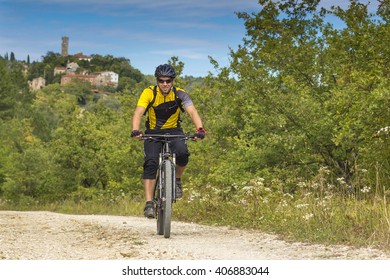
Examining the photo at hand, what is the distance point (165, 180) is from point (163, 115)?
3.03 ft

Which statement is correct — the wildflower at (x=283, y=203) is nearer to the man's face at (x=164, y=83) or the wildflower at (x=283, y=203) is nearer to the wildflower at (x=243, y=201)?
the wildflower at (x=243, y=201)

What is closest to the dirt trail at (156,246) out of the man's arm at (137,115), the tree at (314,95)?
the man's arm at (137,115)

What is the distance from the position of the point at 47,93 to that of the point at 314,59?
187 meters

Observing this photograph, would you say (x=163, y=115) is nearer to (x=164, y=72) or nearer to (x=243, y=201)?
(x=164, y=72)

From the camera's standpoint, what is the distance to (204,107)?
35906mm

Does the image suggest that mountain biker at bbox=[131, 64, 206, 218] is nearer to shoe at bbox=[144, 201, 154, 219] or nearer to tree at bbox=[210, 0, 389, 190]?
shoe at bbox=[144, 201, 154, 219]

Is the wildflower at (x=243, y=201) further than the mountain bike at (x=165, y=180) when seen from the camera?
Yes

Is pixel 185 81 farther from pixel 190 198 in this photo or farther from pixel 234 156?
pixel 190 198

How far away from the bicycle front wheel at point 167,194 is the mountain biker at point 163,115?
0.22 m

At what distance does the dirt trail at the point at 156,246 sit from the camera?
6.66 m

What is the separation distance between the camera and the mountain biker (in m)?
8.39

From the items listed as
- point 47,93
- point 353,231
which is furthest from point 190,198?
point 47,93

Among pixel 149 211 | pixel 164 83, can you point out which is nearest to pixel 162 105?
pixel 164 83

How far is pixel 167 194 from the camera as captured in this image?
8297 millimetres
